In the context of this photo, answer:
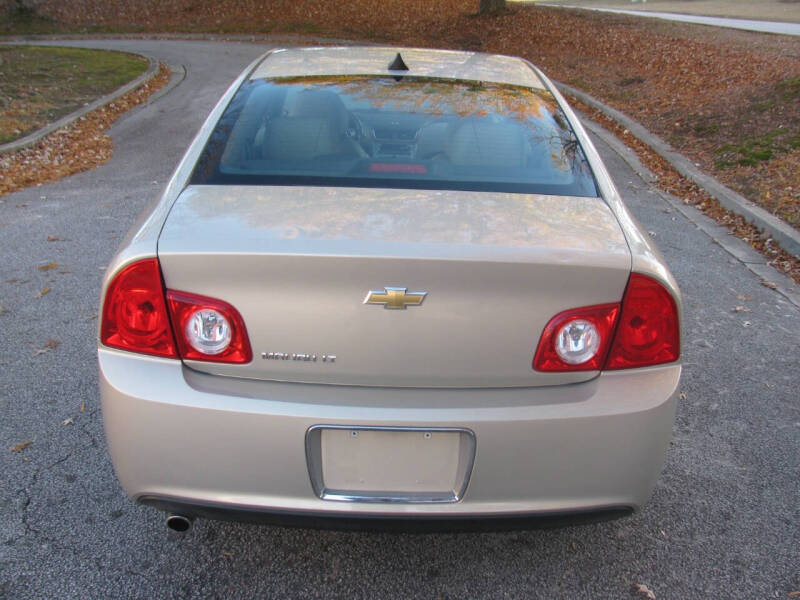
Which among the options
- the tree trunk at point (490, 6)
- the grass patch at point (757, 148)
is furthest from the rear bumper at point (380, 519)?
the tree trunk at point (490, 6)

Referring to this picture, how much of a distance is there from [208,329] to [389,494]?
687 millimetres

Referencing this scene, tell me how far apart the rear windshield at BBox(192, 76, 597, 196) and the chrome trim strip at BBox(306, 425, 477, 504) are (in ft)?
2.81

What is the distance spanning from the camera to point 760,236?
590cm

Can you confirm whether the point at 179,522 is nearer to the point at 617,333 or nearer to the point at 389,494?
the point at 389,494

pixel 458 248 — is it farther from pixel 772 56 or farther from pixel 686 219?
pixel 772 56

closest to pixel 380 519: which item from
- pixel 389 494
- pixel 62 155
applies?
pixel 389 494

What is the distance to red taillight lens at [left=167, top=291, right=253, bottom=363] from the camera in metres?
1.92

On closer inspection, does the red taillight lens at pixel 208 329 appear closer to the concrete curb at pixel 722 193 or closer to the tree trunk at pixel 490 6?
the concrete curb at pixel 722 193

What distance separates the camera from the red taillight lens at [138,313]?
195 cm

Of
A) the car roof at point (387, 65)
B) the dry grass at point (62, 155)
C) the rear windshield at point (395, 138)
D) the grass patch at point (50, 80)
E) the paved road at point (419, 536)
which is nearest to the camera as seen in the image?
the paved road at point (419, 536)

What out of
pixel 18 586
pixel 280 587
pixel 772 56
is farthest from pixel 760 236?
pixel 772 56

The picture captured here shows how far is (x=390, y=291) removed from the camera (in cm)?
186

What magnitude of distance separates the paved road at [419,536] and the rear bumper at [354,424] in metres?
0.47

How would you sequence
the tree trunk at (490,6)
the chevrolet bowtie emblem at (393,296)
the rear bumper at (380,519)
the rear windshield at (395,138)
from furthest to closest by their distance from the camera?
1. the tree trunk at (490,6)
2. the rear windshield at (395,138)
3. the rear bumper at (380,519)
4. the chevrolet bowtie emblem at (393,296)
